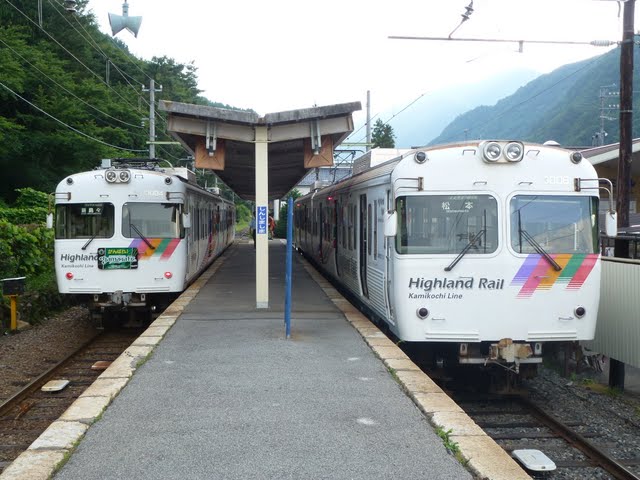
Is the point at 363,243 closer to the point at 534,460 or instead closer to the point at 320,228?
the point at 534,460

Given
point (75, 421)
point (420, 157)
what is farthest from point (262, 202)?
point (75, 421)

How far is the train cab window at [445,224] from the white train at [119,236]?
214 inches

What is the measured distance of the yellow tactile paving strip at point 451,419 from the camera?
14.7 ft

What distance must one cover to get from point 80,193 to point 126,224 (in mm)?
946

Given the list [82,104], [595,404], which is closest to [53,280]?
[595,404]

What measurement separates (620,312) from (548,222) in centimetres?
245

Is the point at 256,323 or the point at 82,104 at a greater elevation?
the point at 82,104

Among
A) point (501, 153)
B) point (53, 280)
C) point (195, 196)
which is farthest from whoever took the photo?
point (53, 280)

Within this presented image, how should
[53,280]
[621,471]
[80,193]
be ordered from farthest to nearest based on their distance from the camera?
[53,280] < [80,193] < [621,471]

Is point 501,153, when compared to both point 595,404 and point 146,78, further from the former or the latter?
point 146,78

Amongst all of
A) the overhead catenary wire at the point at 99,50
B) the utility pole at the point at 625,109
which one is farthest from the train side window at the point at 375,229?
the overhead catenary wire at the point at 99,50

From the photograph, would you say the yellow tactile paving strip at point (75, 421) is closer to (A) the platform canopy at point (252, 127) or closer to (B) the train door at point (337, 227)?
(A) the platform canopy at point (252, 127)

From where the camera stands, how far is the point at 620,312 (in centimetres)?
927

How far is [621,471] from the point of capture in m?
6.09
